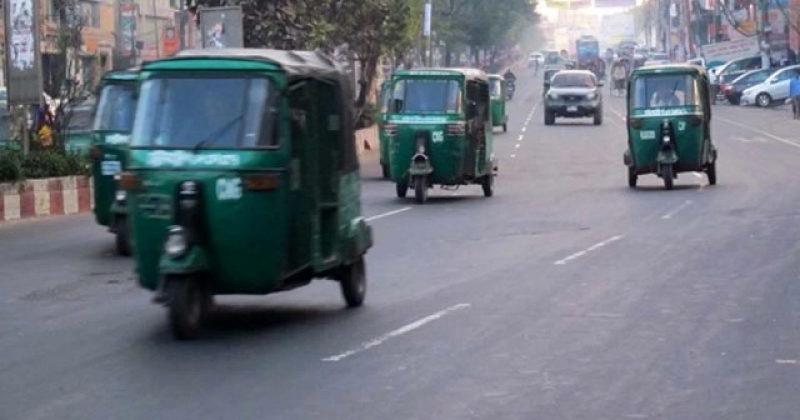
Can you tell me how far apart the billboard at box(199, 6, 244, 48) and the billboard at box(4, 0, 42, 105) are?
5.55 meters

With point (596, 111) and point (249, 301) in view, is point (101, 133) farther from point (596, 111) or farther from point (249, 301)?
point (596, 111)

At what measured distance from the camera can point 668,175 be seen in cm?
2992

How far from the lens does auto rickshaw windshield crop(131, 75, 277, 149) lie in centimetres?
1270

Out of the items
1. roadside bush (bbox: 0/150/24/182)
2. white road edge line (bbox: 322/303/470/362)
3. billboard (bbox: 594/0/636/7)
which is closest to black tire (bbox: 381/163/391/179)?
roadside bush (bbox: 0/150/24/182)

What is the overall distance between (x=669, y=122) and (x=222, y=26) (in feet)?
28.1

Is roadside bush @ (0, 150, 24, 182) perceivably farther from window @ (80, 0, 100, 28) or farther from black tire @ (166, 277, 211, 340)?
window @ (80, 0, 100, 28)

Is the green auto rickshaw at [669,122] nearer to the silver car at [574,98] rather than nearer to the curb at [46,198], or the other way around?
the curb at [46,198]

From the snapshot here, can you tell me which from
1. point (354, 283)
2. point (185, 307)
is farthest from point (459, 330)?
point (185, 307)

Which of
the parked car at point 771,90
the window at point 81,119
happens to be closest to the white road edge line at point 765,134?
the parked car at point 771,90

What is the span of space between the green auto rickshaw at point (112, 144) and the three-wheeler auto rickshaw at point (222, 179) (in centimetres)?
664

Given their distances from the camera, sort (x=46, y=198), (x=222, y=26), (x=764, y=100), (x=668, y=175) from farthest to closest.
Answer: (x=764, y=100) → (x=222, y=26) → (x=668, y=175) → (x=46, y=198)

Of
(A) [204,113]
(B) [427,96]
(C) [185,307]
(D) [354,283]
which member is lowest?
(D) [354,283]

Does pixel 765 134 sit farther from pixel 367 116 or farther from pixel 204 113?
pixel 204 113

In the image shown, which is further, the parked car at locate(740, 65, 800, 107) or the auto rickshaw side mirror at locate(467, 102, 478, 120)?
the parked car at locate(740, 65, 800, 107)
